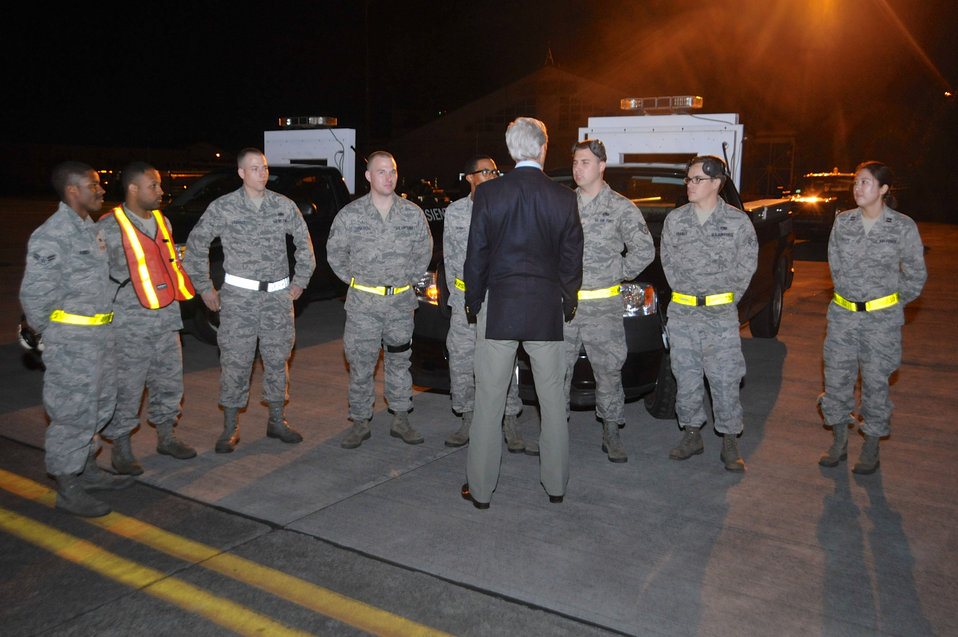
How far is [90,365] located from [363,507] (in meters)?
1.60

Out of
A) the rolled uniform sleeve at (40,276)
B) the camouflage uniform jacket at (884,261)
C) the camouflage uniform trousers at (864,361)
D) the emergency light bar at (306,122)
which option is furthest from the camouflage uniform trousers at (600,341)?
the emergency light bar at (306,122)

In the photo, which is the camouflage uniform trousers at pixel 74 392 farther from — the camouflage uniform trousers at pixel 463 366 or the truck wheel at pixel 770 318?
the truck wheel at pixel 770 318

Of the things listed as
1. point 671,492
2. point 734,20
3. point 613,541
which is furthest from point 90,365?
point 734,20

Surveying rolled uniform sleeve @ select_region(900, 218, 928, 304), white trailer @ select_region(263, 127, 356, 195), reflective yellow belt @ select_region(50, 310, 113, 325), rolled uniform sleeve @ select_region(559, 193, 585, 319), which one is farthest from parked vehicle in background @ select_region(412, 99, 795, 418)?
white trailer @ select_region(263, 127, 356, 195)

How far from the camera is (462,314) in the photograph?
518cm

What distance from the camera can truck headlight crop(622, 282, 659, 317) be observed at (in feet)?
17.7

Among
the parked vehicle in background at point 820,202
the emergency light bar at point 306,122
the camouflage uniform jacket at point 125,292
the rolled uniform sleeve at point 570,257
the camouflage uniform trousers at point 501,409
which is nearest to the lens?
the rolled uniform sleeve at point 570,257

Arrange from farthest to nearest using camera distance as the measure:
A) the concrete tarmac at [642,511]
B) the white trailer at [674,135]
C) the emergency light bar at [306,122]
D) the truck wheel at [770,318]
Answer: the emergency light bar at [306,122]
the white trailer at [674,135]
the truck wheel at [770,318]
the concrete tarmac at [642,511]

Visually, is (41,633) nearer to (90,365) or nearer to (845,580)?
(90,365)

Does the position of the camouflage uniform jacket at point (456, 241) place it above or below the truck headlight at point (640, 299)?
above

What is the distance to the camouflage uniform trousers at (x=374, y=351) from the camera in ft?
17.7

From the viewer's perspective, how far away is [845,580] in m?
3.68

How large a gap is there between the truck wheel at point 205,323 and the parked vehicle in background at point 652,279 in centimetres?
269

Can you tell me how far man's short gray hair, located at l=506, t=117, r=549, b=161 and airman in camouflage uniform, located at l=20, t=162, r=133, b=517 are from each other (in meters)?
2.12
